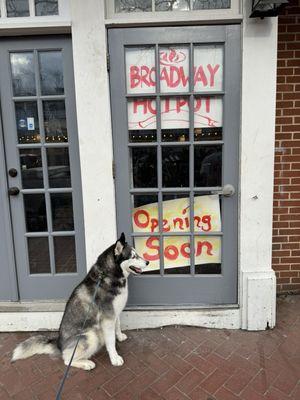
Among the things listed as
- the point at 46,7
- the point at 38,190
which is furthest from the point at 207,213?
the point at 46,7

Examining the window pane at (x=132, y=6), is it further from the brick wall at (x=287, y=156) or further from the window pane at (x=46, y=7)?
the brick wall at (x=287, y=156)

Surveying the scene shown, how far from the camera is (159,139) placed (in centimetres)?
323

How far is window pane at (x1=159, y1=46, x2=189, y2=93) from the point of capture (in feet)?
10.2

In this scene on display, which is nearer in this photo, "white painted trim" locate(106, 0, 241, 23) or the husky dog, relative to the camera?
the husky dog

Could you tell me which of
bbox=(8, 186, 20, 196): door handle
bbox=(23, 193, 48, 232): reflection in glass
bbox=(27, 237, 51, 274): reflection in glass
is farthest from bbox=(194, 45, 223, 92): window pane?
bbox=(27, 237, 51, 274): reflection in glass

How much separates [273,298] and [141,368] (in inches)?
55.1

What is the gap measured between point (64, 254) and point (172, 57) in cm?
220

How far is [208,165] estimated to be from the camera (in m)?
3.28

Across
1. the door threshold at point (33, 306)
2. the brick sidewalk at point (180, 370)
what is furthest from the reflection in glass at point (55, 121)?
the brick sidewalk at point (180, 370)

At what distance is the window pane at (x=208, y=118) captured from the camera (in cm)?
319

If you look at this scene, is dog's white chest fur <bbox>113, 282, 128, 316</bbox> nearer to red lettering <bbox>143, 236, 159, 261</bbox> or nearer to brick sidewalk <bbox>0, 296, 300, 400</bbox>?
brick sidewalk <bbox>0, 296, 300, 400</bbox>

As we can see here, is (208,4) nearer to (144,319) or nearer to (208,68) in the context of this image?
(208,68)

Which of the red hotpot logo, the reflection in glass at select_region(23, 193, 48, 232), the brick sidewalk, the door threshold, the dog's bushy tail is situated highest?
the red hotpot logo

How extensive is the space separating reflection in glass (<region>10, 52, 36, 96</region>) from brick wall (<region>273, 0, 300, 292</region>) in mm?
2458
